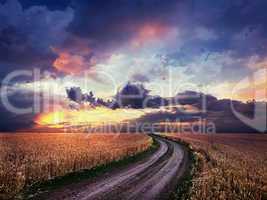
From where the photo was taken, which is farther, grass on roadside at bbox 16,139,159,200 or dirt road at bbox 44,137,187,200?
grass on roadside at bbox 16,139,159,200

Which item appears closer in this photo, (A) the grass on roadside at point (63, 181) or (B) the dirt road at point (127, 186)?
(B) the dirt road at point (127, 186)

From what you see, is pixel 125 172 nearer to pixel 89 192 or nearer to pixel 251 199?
pixel 89 192

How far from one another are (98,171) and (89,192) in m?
7.76

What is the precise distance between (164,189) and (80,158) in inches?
433

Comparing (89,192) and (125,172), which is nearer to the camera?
(89,192)

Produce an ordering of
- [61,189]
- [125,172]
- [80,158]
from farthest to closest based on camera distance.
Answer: [80,158]
[125,172]
[61,189]

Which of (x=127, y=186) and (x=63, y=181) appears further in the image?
(x=63, y=181)

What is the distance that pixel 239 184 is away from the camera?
19125 millimetres

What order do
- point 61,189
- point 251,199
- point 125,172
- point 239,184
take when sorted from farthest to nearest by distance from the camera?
point 125,172, point 239,184, point 61,189, point 251,199

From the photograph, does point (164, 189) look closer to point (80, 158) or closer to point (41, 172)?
point (41, 172)

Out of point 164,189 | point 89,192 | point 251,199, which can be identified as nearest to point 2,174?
Result: point 89,192

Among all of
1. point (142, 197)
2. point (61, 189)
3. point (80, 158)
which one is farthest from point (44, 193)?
point (80, 158)

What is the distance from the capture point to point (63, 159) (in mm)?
25562

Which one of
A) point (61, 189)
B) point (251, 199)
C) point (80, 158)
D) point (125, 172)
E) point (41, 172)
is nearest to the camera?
point (251, 199)
